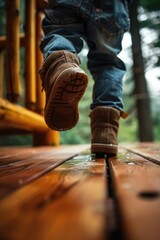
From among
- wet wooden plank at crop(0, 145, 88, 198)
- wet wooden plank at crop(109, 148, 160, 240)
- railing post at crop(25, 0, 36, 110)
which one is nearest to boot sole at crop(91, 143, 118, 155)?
wet wooden plank at crop(0, 145, 88, 198)

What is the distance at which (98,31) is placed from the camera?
119 cm

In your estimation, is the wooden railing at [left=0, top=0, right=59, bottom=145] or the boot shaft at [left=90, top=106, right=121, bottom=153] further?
the wooden railing at [left=0, top=0, right=59, bottom=145]

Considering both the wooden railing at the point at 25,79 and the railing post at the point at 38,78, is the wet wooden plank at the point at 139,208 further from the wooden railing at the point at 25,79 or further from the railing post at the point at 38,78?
the railing post at the point at 38,78

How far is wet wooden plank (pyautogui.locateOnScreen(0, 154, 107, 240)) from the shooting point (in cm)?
29

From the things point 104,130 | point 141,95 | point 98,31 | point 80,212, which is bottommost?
point 80,212

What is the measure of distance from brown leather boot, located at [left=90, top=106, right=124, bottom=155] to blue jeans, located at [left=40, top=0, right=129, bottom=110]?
1.2 inches

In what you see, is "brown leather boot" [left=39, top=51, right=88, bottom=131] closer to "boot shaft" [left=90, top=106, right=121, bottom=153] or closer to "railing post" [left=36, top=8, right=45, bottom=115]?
"boot shaft" [left=90, top=106, right=121, bottom=153]

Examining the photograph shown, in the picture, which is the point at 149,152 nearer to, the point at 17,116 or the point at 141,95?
the point at 17,116

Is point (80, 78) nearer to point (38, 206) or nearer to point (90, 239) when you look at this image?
point (38, 206)

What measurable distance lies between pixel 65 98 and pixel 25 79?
1.63m

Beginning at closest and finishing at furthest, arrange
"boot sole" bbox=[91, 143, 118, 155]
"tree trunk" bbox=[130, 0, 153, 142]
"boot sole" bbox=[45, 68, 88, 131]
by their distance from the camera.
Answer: "boot sole" bbox=[45, 68, 88, 131]
"boot sole" bbox=[91, 143, 118, 155]
"tree trunk" bbox=[130, 0, 153, 142]

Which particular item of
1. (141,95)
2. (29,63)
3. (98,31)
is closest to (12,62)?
(29,63)

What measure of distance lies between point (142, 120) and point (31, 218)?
442 centimetres

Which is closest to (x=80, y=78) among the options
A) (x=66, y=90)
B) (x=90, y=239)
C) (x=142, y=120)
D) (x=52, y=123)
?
(x=66, y=90)
